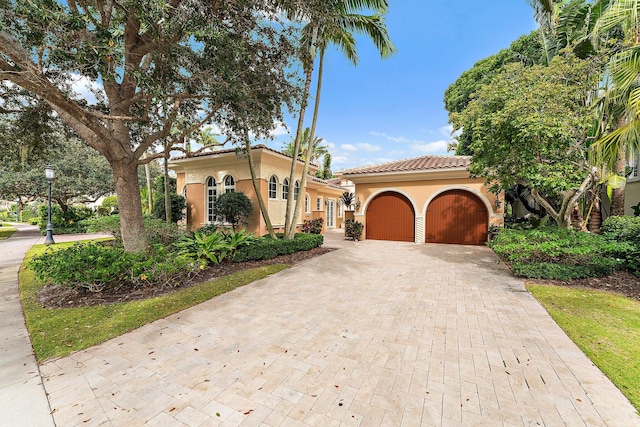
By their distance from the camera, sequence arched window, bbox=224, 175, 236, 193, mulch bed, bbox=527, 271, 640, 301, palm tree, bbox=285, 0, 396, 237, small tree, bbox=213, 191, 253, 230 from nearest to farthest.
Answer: mulch bed, bbox=527, 271, 640, 301 < palm tree, bbox=285, 0, 396, 237 < small tree, bbox=213, 191, 253, 230 < arched window, bbox=224, 175, 236, 193

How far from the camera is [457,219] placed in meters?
12.2

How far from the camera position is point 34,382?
2639mm

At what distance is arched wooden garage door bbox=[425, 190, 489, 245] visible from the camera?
11805mm

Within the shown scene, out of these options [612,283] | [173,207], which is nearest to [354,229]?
[612,283]

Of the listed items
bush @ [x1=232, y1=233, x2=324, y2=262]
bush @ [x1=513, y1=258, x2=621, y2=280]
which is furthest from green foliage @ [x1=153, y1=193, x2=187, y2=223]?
bush @ [x1=513, y1=258, x2=621, y2=280]

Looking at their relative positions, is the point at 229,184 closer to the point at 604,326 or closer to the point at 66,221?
the point at 604,326

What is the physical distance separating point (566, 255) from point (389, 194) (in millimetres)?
7774

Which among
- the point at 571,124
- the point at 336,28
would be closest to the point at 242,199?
the point at 336,28

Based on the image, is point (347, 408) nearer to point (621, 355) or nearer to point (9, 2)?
point (621, 355)

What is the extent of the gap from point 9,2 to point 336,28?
7.53 metres

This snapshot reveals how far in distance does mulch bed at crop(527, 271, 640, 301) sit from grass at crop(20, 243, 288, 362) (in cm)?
780

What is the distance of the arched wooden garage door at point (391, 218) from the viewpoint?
1311 cm

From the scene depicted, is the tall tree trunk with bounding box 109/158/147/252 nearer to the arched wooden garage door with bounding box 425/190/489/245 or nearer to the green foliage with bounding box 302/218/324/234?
the green foliage with bounding box 302/218/324/234

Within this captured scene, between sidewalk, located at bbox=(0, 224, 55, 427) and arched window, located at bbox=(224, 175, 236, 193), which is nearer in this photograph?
sidewalk, located at bbox=(0, 224, 55, 427)
